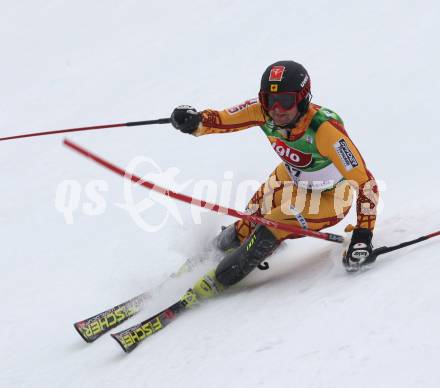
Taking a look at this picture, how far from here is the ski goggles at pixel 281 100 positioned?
386 centimetres

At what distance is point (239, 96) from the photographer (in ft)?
29.8

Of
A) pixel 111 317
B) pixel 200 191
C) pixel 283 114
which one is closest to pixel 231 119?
pixel 283 114

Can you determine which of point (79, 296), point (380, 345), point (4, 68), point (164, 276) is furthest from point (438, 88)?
point (4, 68)

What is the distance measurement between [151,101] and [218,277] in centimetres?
554

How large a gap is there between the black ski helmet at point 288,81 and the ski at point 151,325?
1.53 metres

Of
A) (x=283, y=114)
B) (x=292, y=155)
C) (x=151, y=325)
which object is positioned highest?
(x=283, y=114)

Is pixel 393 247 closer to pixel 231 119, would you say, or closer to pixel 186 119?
pixel 231 119

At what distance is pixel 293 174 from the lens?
4438 mm

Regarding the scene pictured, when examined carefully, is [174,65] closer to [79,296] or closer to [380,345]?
[79,296]

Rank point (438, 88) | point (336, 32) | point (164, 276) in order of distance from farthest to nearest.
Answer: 1. point (336, 32)
2. point (438, 88)
3. point (164, 276)

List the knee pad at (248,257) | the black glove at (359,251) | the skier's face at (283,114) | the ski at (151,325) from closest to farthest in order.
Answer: the black glove at (359,251) → the skier's face at (283,114) → the ski at (151,325) → the knee pad at (248,257)

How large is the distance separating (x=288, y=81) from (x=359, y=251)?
3.61ft

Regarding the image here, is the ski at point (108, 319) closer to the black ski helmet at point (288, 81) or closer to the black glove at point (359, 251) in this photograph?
the black glove at point (359, 251)

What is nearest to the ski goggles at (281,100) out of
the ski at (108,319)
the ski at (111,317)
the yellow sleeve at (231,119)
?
the yellow sleeve at (231,119)
